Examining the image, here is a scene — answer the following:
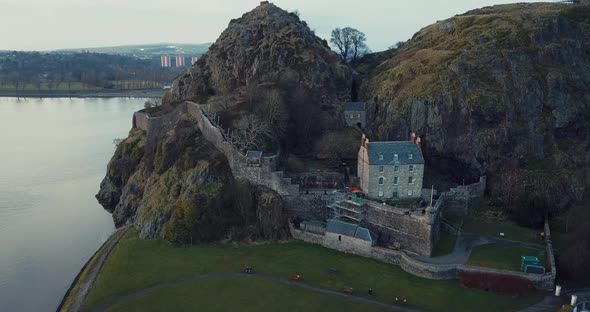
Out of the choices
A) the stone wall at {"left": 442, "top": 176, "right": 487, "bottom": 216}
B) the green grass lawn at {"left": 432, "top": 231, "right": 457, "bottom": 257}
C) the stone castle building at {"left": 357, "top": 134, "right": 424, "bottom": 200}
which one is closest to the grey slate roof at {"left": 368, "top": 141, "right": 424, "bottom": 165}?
the stone castle building at {"left": 357, "top": 134, "right": 424, "bottom": 200}

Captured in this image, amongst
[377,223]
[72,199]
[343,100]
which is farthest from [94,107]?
[377,223]

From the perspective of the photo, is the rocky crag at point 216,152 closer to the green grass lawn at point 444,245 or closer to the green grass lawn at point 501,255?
the green grass lawn at point 444,245

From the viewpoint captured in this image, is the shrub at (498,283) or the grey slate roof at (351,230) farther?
the grey slate roof at (351,230)

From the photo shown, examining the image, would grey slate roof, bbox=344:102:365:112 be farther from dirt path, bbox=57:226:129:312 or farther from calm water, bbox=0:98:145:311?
calm water, bbox=0:98:145:311

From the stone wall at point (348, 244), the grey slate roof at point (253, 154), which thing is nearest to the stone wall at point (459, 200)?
Result: the stone wall at point (348, 244)

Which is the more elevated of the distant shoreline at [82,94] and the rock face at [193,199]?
the distant shoreline at [82,94]

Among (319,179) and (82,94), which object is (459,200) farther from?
(82,94)

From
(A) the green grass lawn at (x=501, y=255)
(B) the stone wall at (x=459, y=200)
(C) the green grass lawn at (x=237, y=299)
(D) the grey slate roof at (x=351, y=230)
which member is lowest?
(C) the green grass lawn at (x=237, y=299)
